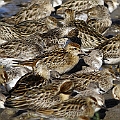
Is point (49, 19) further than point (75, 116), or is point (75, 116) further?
point (49, 19)

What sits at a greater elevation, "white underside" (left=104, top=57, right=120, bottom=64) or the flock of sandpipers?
the flock of sandpipers

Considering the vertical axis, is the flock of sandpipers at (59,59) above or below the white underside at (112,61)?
above

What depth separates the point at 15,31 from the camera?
1396 centimetres

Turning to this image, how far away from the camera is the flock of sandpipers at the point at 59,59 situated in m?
9.77

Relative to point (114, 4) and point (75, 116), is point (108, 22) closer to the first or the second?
point (114, 4)

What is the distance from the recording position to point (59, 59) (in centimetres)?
1221

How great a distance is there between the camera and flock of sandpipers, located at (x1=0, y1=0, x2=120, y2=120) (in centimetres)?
977

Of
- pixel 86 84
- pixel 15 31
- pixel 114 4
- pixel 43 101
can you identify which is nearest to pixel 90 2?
pixel 114 4

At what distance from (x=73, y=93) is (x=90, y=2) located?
713cm

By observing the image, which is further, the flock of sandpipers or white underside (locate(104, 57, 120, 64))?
white underside (locate(104, 57, 120, 64))

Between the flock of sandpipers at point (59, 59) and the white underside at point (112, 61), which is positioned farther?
the white underside at point (112, 61)

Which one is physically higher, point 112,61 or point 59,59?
point 59,59

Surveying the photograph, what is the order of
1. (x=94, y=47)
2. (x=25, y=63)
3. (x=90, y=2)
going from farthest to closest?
(x=90, y=2), (x=94, y=47), (x=25, y=63)

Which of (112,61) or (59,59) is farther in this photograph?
(112,61)
